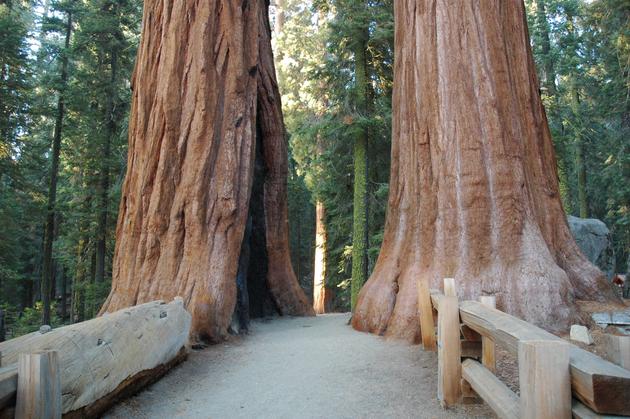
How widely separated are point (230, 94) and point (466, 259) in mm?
5673

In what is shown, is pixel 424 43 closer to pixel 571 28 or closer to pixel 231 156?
pixel 231 156

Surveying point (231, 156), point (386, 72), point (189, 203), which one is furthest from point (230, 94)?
point (386, 72)

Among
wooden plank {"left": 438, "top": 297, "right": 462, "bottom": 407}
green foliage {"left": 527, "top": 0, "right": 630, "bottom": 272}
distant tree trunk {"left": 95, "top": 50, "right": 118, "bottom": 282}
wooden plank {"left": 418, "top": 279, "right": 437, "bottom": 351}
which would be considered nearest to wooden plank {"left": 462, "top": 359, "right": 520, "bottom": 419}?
wooden plank {"left": 438, "top": 297, "right": 462, "bottom": 407}

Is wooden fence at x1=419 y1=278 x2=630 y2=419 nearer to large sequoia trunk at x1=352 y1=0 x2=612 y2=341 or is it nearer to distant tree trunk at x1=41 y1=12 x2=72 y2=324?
large sequoia trunk at x1=352 y1=0 x2=612 y2=341

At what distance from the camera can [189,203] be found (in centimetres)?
912

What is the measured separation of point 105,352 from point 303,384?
2.36 m

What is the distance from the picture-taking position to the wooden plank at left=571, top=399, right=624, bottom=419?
205 centimetres

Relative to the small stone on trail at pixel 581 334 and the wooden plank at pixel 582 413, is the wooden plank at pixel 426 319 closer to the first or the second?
the small stone on trail at pixel 581 334

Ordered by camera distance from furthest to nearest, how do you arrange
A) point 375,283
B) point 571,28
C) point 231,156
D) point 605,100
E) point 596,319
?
point 571,28, point 605,100, point 231,156, point 375,283, point 596,319

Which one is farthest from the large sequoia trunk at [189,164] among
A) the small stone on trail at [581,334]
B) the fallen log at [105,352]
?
the small stone on trail at [581,334]

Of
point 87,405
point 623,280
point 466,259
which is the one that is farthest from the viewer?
point 623,280

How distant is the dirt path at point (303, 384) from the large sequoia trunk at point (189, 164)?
5.06 feet

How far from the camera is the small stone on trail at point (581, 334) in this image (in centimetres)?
602

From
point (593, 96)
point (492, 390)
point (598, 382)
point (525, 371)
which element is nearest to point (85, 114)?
point (492, 390)
